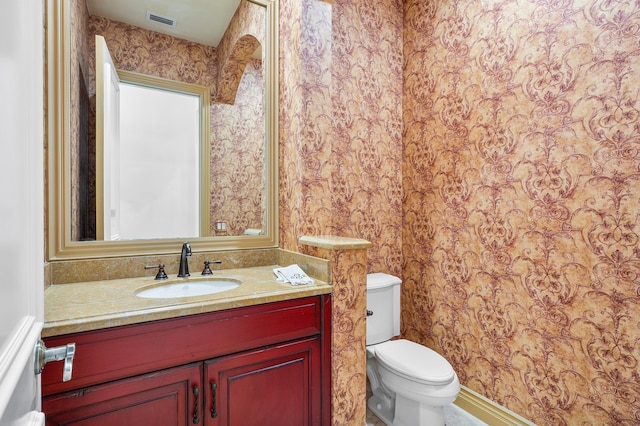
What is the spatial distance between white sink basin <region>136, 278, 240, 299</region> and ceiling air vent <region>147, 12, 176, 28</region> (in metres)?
1.30

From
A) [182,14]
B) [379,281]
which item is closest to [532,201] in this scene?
[379,281]

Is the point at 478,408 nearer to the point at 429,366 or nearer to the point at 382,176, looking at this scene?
the point at 429,366

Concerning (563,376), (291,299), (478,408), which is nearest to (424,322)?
(478,408)

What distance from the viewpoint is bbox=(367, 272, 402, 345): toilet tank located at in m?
1.96

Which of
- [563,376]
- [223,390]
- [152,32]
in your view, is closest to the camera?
[223,390]

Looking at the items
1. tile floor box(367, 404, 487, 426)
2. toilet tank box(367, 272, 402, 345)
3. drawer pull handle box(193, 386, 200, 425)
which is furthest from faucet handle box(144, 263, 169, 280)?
tile floor box(367, 404, 487, 426)

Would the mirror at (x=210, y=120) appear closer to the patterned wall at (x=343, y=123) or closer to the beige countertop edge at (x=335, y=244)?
the patterned wall at (x=343, y=123)

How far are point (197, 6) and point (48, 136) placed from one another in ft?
3.23

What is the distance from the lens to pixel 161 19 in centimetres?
163

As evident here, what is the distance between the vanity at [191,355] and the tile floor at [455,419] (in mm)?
556

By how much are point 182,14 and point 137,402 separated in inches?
69.5

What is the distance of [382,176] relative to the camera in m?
2.31

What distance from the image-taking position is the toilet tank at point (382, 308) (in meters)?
1.96

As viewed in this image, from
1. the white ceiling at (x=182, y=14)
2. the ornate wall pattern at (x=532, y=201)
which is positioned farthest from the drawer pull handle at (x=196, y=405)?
the white ceiling at (x=182, y=14)
